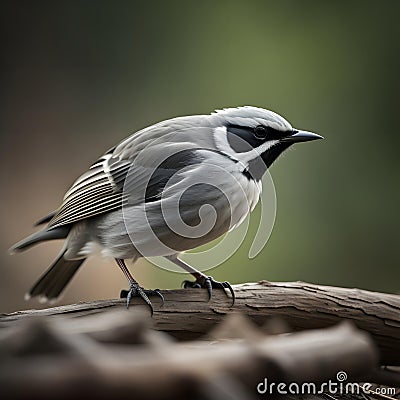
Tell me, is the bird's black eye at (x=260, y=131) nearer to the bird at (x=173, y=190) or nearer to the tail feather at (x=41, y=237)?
the bird at (x=173, y=190)

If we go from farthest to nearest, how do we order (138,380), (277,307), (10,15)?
(10,15)
(277,307)
(138,380)

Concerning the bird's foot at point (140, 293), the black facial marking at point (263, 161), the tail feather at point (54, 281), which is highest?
the black facial marking at point (263, 161)

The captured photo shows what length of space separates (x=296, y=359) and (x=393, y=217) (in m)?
3.42

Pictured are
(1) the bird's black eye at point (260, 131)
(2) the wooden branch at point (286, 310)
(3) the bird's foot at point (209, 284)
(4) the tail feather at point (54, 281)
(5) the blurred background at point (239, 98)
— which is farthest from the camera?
(5) the blurred background at point (239, 98)

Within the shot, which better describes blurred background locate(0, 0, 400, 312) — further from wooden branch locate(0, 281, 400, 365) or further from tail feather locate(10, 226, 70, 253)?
wooden branch locate(0, 281, 400, 365)

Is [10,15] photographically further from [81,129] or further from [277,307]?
[277,307]

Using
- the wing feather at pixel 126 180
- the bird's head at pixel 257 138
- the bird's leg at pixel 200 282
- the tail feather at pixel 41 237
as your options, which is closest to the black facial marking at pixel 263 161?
the bird's head at pixel 257 138

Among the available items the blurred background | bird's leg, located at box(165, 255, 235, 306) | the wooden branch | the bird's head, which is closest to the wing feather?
the bird's head

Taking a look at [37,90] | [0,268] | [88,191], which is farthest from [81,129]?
[88,191]

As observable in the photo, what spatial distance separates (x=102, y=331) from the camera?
497mm

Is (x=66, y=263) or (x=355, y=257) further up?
(x=66, y=263)

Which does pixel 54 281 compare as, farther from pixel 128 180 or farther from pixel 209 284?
pixel 209 284

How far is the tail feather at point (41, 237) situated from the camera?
6.03ft

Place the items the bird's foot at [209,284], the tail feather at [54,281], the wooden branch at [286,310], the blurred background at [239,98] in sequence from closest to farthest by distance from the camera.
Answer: the wooden branch at [286,310] → the bird's foot at [209,284] → the tail feather at [54,281] → the blurred background at [239,98]
